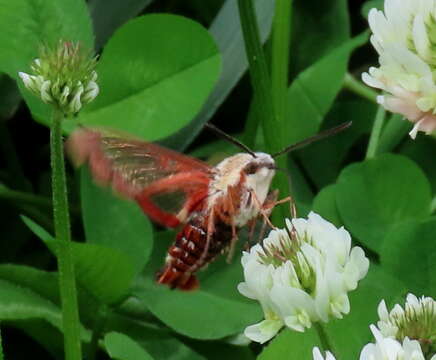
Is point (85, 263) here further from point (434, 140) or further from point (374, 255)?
point (434, 140)

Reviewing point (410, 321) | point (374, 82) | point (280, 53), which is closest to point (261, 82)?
point (280, 53)

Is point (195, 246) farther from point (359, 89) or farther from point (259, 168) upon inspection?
point (359, 89)

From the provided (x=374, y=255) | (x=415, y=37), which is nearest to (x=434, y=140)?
(x=374, y=255)

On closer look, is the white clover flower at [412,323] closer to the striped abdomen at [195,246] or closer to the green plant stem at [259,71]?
the striped abdomen at [195,246]

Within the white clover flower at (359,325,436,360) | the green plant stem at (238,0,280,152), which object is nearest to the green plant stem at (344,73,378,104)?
the green plant stem at (238,0,280,152)

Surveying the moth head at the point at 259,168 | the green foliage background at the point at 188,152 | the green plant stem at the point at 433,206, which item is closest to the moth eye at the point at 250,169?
the moth head at the point at 259,168
